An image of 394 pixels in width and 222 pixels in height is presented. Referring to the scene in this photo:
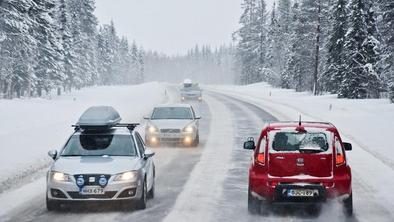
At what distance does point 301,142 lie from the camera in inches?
396

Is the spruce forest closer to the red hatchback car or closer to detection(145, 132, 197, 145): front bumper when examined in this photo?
detection(145, 132, 197, 145): front bumper

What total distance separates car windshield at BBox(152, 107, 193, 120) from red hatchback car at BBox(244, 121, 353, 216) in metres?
12.9

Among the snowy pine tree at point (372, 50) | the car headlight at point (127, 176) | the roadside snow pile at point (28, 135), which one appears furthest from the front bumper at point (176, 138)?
the snowy pine tree at point (372, 50)

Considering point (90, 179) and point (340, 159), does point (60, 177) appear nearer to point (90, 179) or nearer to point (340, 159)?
point (90, 179)

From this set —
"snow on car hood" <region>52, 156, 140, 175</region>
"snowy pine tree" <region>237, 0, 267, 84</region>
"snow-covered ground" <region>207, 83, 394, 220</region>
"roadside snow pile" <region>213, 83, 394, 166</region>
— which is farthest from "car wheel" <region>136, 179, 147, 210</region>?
"snowy pine tree" <region>237, 0, 267, 84</region>

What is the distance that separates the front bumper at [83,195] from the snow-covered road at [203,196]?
290mm

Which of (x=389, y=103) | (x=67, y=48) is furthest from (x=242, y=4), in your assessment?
(x=389, y=103)

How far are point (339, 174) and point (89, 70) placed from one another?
282ft

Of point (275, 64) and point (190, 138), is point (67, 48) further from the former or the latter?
point (190, 138)

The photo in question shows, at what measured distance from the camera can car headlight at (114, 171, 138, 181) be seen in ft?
33.3

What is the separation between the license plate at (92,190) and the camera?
10.0 m

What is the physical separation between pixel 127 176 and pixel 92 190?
627 millimetres

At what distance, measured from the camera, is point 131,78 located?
172 meters

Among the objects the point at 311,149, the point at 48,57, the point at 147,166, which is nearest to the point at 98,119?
the point at 147,166
